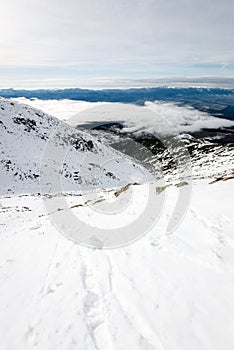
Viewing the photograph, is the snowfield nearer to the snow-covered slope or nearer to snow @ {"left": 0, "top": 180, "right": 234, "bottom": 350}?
snow @ {"left": 0, "top": 180, "right": 234, "bottom": 350}

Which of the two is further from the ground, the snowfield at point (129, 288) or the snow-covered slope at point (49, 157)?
the snowfield at point (129, 288)

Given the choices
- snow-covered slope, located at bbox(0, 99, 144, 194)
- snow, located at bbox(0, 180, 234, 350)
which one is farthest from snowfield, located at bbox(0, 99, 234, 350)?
snow-covered slope, located at bbox(0, 99, 144, 194)

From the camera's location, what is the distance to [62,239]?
13078mm

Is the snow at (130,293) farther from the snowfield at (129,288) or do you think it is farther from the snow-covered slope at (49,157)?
the snow-covered slope at (49,157)

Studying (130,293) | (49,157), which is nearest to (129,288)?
(130,293)

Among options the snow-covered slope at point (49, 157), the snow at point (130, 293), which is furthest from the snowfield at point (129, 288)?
the snow-covered slope at point (49, 157)

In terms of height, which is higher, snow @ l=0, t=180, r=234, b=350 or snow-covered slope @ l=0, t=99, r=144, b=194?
snow @ l=0, t=180, r=234, b=350

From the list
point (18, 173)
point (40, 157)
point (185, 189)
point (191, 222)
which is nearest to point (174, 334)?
point (191, 222)

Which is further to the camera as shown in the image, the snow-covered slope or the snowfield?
the snow-covered slope

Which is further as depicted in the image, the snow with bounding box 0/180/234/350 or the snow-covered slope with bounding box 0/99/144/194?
the snow-covered slope with bounding box 0/99/144/194

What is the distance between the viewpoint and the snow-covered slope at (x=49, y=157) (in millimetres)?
Result: 52344

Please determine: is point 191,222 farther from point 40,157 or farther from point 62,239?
point 40,157

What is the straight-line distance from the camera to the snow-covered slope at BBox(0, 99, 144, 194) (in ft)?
172

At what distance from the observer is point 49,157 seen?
6669cm
